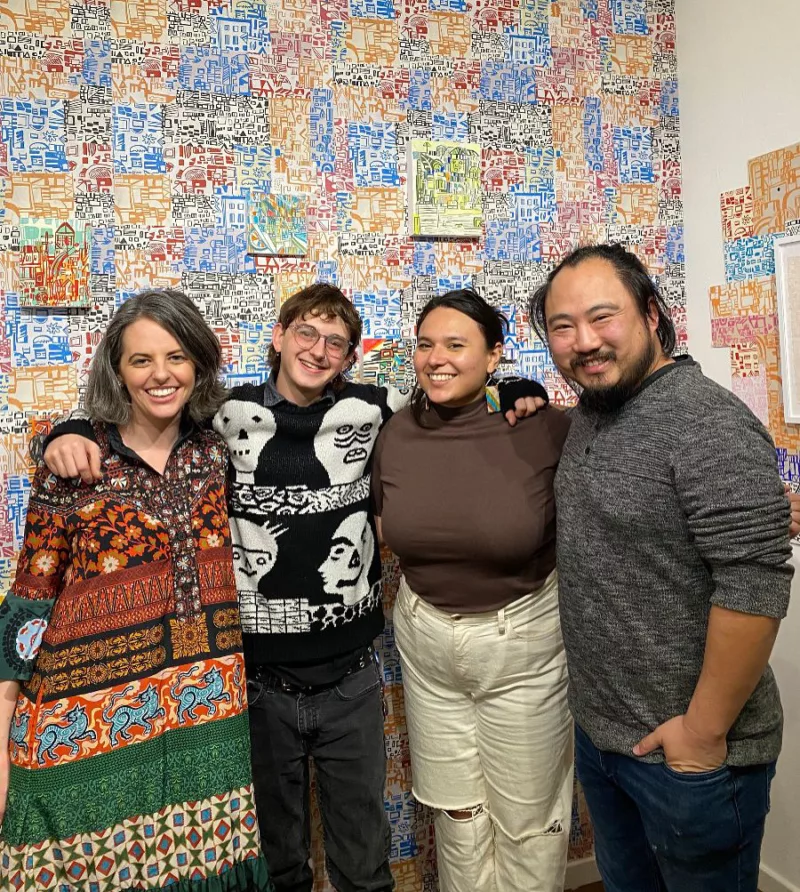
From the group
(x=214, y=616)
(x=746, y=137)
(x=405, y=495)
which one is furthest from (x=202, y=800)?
(x=746, y=137)

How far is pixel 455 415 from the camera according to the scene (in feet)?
5.73

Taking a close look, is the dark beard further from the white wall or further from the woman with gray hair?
the white wall

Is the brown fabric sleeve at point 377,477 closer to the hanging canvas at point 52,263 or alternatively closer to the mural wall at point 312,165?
the mural wall at point 312,165

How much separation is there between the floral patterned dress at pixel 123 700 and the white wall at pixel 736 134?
1530 mm

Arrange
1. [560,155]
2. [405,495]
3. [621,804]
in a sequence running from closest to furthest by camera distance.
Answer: [621,804], [405,495], [560,155]

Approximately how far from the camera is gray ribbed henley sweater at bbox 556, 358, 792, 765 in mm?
1109

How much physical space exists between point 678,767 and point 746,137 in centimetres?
180

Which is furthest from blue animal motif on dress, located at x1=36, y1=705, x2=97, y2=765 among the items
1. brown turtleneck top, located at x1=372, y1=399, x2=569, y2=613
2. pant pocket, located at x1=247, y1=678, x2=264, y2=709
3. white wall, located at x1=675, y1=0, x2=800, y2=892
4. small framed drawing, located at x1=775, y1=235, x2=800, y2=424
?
small framed drawing, located at x1=775, y1=235, x2=800, y2=424

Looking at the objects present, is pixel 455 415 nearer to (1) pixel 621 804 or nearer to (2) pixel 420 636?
(2) pixel 420 636

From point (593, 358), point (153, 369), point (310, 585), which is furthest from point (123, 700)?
point (593, 358)

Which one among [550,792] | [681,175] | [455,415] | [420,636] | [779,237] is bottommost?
[550,792]

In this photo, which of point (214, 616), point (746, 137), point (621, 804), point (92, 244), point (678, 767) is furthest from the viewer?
point (746, 137)

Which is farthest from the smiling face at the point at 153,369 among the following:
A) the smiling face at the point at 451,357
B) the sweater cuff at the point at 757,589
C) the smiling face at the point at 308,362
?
the sweater cuff at the point at 757,589

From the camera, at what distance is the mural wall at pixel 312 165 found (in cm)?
184
